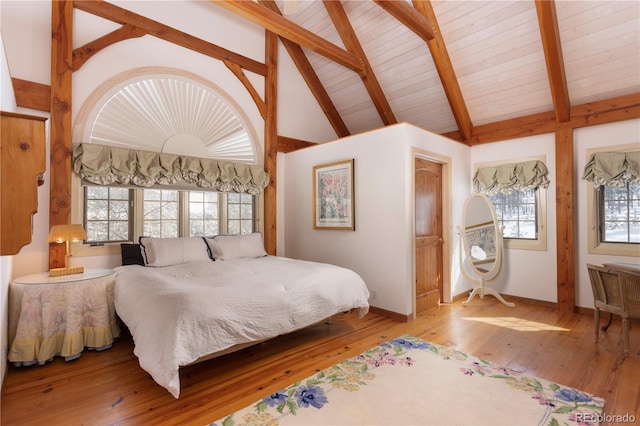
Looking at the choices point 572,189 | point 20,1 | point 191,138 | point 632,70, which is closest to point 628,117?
point 632,70

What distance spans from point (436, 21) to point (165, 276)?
13.4 ft

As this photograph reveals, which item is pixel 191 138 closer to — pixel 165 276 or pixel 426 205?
pixel 165 276

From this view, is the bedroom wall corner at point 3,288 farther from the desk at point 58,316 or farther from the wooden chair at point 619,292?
the wooden chair at point 619,292

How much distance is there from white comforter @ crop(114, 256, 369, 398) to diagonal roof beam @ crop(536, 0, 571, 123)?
3.13m

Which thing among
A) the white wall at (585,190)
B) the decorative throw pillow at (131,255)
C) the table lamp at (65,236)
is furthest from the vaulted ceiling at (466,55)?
the decorative throw pillow at (131,255)

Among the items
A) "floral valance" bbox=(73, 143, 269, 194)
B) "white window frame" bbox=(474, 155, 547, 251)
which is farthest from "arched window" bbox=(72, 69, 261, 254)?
"white window frame" bbox=(474, 155, 547, 251)

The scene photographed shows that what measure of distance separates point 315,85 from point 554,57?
336 cm

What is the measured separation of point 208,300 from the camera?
2221 millimetres

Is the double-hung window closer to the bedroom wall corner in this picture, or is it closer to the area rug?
the bedroom wall corner

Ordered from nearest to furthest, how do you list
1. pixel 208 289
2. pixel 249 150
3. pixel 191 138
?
pixel 208 289, pixel 191 138, pixel 249 150

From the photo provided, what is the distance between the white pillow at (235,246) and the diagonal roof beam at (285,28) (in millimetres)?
2520

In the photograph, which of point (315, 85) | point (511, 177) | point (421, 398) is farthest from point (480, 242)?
point (315, 85)

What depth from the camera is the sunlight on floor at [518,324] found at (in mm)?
3357

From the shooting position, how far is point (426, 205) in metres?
4.11
